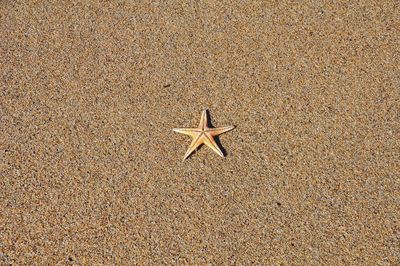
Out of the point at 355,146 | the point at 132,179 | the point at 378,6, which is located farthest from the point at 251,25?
the point at 132,179

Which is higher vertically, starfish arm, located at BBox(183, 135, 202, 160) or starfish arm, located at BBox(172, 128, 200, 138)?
starfish arm, located at BBox(172, 128, 200, 138)

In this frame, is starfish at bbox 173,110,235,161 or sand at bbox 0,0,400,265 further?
starfish at bbox 173,110,235,161

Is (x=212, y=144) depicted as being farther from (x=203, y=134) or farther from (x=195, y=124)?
(x=195, y=124)

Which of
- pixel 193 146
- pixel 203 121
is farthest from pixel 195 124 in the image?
pixel 193 146

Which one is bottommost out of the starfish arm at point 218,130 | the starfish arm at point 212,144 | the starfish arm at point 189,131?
the starfish arm at point 212,144

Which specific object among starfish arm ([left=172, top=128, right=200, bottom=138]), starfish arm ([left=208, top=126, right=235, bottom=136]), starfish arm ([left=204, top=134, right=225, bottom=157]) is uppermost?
starfish arm ([left=172, top=128, right=200, bottom=138])
